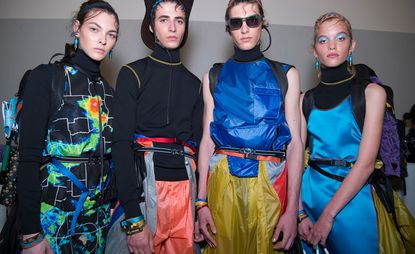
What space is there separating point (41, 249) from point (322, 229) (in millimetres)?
1524

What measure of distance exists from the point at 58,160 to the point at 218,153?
35.2 inches

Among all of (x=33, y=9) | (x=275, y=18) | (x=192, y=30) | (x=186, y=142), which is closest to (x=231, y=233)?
(x=186, y=142)

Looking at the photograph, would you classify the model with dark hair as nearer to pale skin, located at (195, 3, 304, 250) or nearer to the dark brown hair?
pale skin, located at (195, 3, 304, 250)

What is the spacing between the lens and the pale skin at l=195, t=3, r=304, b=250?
5.33ft

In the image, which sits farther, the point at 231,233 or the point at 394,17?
the point at 394,17

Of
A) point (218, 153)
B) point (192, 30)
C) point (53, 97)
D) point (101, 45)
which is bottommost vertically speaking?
point (218, 153)

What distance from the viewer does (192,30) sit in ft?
10.7

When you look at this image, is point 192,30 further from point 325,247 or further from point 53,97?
point 325,247

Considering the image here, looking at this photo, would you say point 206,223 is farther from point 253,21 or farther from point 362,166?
point 253,21

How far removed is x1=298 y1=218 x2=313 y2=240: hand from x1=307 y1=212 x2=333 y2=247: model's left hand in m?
0.06

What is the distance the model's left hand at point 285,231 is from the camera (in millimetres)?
1604

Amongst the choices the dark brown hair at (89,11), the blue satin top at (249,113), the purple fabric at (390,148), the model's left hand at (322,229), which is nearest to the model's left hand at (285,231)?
the model's left hand at (322,229)

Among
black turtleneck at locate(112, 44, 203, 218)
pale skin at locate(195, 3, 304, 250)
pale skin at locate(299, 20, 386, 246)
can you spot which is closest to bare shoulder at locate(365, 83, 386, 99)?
pale skin at locate(299, 20, 386, 246)


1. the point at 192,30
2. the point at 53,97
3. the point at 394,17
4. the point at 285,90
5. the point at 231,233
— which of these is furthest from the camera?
the point at 394,17
